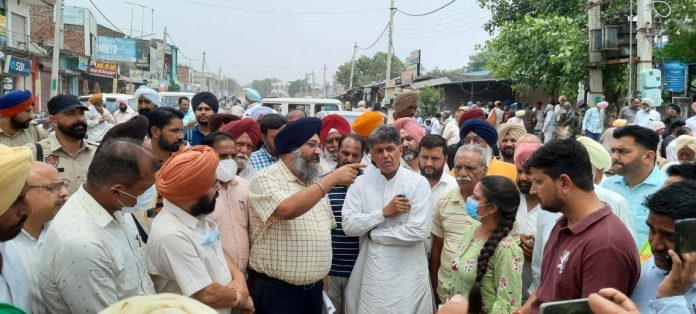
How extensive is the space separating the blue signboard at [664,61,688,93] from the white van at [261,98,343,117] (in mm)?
8129

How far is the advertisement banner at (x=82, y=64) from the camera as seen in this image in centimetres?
3095

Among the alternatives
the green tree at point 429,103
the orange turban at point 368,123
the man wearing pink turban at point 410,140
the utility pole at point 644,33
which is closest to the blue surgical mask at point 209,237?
the man wearing pink turban at point 410,140

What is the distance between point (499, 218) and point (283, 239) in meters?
1.29

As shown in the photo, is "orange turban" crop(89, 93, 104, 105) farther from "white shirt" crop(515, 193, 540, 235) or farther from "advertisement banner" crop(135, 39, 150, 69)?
"advertisement banner" crop(135, 39, 150, 69)

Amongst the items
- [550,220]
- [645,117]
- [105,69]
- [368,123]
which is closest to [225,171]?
[550,220]

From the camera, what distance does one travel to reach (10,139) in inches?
201

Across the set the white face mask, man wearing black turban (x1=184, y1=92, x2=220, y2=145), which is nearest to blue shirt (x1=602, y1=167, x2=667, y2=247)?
the white face mask

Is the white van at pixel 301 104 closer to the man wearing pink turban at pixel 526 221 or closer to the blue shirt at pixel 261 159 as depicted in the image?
the blue shirt at pixel 261 159

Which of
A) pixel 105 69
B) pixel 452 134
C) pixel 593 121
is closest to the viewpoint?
pixel 452 134

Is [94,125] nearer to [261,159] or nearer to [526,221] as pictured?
[261,159]

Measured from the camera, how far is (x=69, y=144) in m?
4.48

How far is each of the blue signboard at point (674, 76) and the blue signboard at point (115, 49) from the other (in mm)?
34538

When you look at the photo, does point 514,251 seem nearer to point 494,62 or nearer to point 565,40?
point 565,40

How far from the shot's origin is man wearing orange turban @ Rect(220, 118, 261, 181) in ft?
15.8
